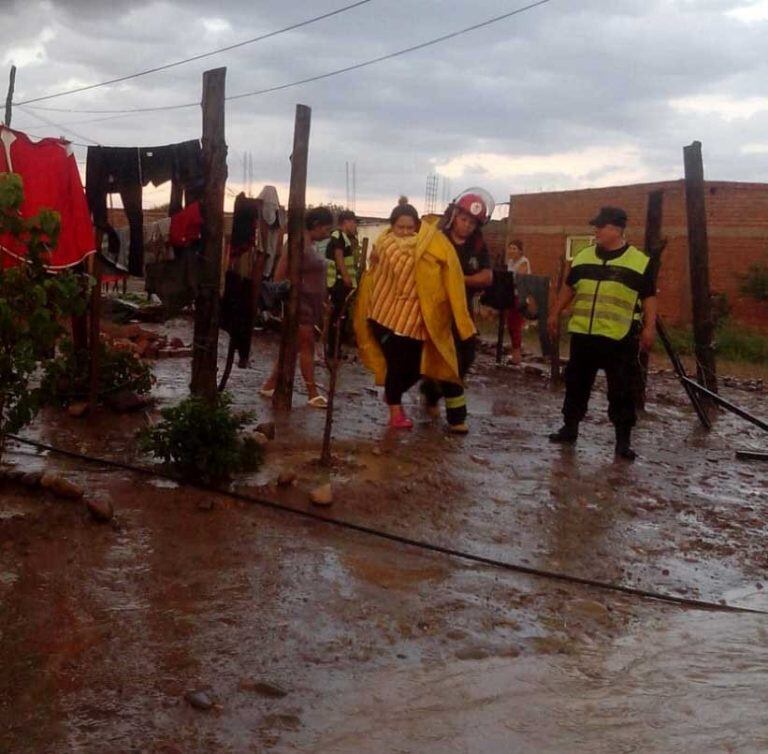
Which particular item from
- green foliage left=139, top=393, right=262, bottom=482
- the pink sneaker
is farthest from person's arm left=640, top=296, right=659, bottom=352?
green foliage left=139, top=393, right=262, bottom=482

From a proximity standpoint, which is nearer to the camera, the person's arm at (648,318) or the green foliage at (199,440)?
the green foliage at (199,440)

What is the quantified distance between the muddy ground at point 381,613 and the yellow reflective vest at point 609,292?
1010 millimetres

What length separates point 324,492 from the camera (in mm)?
5594

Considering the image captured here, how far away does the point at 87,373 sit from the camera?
7547 mm

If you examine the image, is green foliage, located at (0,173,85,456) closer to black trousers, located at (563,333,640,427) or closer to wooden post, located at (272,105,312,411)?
wooden post, located at (272,105,312,411)

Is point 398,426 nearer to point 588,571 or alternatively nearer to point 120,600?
point 588,571

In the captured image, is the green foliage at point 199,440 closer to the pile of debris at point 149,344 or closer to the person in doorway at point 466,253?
the person in doorway at point 466,253

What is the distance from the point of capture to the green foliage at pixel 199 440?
567cm

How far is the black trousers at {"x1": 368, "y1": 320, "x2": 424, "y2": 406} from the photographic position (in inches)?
302

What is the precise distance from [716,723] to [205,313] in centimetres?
444

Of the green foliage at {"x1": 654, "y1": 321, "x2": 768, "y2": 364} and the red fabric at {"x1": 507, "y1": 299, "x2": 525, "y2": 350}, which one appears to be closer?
the red fabric at {"x1": 507, "y1": 299, "x2": 525, "y2": 350}

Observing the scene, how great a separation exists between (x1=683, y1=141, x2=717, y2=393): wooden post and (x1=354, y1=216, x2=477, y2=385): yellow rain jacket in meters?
2.81

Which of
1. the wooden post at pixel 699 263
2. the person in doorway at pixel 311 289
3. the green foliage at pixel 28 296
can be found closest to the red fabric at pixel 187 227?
the person in doorway at pixel 311 289

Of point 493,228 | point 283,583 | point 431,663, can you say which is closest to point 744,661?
point 431,663
